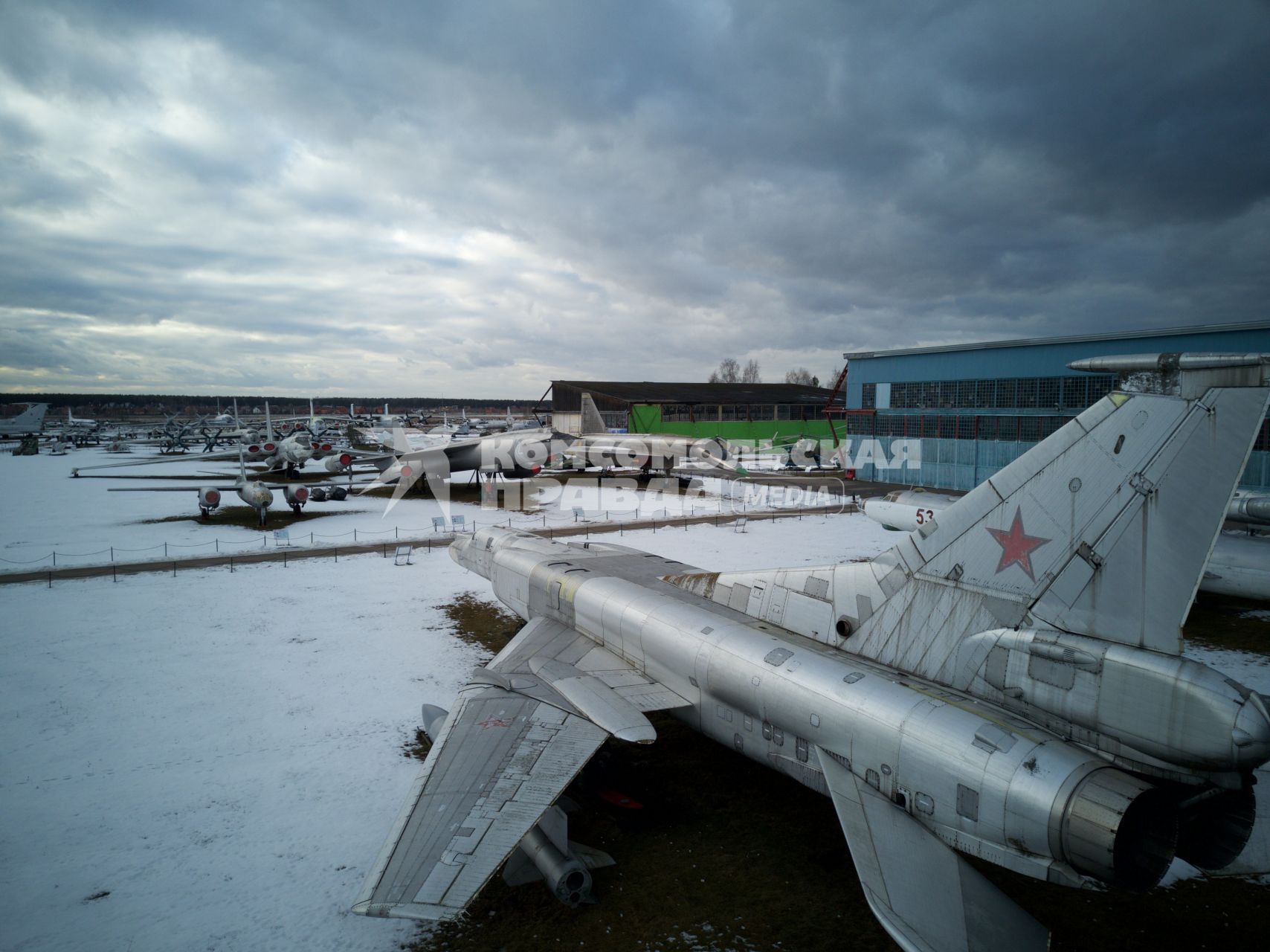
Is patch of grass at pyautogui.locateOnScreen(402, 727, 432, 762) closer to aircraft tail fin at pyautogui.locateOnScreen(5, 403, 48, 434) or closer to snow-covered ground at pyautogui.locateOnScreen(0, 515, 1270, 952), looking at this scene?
snow-covered ground at pyautogui.locateOnScreen(0, 515, 1270, 952)

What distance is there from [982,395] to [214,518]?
46159 millimetres

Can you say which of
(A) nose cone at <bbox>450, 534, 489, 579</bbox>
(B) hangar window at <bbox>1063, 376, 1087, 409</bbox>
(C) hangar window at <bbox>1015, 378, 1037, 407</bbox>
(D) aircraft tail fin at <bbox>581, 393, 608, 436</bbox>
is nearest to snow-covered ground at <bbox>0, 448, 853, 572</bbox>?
(D) aircraft tail fin at <bbox>581, 393, 608, 436</bbox>

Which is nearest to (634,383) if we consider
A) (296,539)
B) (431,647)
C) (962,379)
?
(962,379)

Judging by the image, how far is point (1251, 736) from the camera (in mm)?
5441

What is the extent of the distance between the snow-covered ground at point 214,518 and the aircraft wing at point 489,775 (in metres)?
20.3

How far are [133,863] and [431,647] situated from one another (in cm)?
782

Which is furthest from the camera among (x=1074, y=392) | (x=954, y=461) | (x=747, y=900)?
(x=954, y=461)

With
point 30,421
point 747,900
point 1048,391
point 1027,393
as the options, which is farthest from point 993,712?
point 30,421

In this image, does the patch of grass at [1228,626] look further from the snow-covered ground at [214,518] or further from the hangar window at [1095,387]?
the snow-covered ground at [214,518]

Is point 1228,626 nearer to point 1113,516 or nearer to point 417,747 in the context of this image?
point 1113,516

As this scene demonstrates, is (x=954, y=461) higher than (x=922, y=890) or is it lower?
higher

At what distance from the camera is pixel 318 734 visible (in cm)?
1168

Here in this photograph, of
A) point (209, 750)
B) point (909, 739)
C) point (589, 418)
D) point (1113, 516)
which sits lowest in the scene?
point (209, 750)

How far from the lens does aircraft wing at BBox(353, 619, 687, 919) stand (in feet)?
20.2
